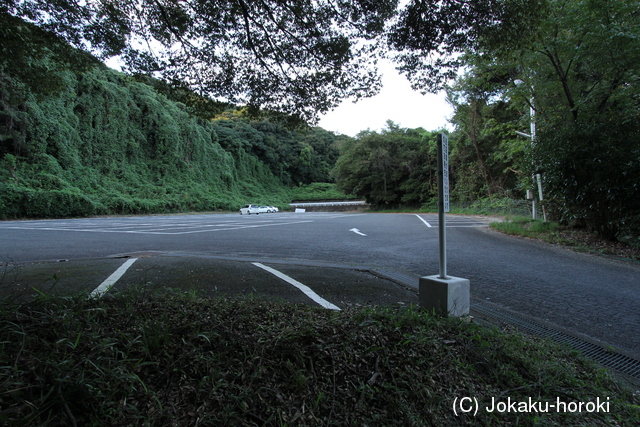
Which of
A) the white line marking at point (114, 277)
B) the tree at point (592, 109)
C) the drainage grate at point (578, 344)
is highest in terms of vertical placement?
the tree at point (592, 109)

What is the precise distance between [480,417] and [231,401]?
145cm

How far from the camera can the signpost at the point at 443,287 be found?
3004 mm

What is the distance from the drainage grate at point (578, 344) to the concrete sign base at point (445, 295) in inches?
25.1

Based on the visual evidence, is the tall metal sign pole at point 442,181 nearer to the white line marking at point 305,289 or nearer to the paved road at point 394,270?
the paved road at point 394,270

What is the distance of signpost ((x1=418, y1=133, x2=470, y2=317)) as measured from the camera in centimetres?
300

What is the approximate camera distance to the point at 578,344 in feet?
9.69

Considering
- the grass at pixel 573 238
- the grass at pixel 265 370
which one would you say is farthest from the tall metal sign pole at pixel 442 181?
the grass at pixel 573 238

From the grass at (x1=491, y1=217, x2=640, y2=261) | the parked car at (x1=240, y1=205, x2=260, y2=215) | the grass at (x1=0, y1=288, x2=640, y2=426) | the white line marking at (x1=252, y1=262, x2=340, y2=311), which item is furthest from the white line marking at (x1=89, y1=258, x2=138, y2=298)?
the parked car at (x1=240, y1=205, x2=260, y2=215)

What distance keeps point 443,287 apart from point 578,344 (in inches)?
51.9

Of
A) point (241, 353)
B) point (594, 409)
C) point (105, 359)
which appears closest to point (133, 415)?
point (105, 359)

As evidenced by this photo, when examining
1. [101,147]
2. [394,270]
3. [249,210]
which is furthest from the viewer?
[249,210]

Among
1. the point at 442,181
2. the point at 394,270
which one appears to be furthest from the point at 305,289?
the point at 442,181

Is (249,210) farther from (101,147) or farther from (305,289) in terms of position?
(305,289)

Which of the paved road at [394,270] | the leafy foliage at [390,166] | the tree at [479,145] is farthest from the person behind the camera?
the leafy foliage at [390,166]
